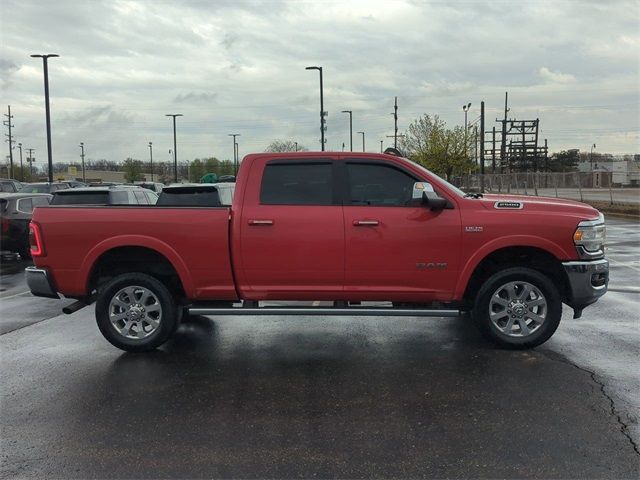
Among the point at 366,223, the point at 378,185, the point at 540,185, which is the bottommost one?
the point at 366,223

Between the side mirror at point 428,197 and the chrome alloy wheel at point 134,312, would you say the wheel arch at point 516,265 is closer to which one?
the side mirror at point 428,197

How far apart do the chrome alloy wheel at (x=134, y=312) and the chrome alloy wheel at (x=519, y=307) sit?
11.2 feet

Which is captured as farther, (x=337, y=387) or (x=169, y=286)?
(x=169, y=286)

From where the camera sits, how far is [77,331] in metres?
6.78

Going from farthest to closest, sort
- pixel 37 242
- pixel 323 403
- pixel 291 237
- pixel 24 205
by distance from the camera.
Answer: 1. pixel 24 205
2. pixel 37 242
3. pixel 291 237
4. pixel 323 403

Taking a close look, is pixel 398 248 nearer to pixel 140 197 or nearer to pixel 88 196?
pixel 88 196

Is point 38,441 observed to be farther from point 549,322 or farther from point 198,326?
point 549,322

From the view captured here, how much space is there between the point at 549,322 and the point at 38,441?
15.0 ft

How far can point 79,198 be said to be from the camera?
38.6 feet

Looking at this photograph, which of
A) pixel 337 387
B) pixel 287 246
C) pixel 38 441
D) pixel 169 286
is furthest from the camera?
pixel 169 286

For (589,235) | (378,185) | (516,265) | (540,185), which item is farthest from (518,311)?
(540,185)

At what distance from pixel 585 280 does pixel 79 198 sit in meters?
9.90

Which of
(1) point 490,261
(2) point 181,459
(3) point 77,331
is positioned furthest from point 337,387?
(3) point 77,331

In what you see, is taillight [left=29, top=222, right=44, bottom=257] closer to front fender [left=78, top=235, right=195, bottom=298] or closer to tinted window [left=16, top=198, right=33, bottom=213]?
front fender [left=78, top=235, right=195, bottom=298]
